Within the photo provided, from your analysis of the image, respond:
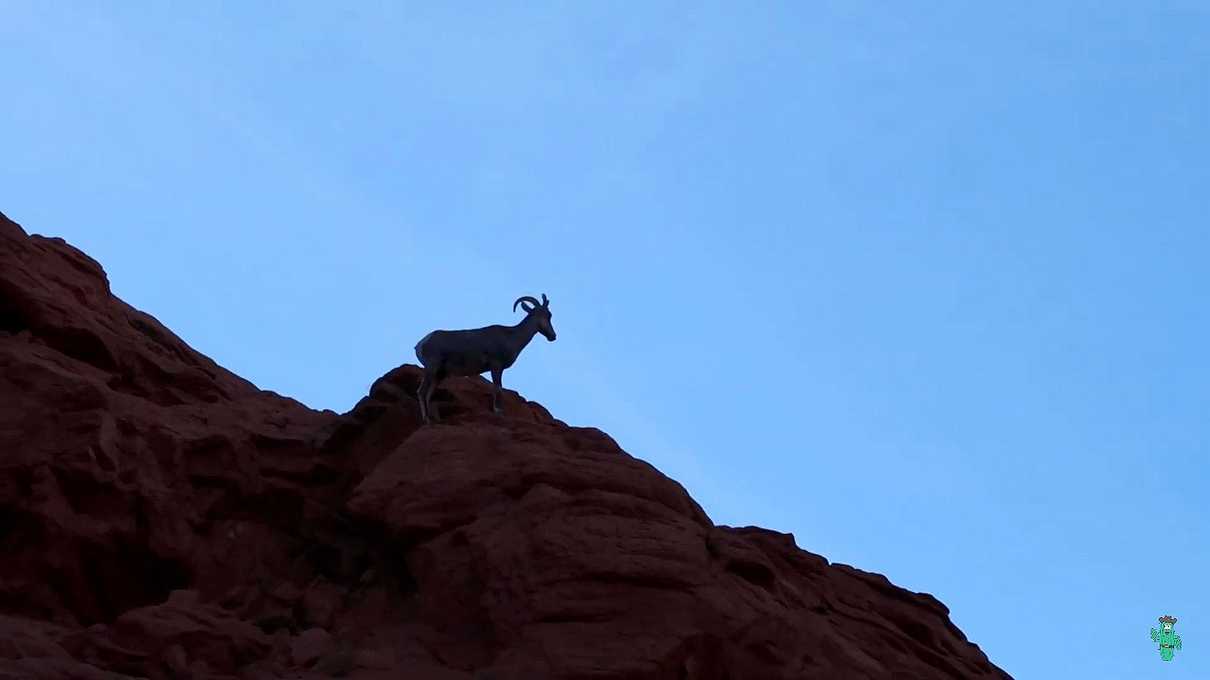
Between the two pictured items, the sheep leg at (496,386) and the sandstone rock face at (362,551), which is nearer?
the sandstone rock face at (362,551)

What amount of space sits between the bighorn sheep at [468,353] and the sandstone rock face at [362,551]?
67 centimetres

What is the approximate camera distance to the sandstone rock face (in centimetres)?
1766

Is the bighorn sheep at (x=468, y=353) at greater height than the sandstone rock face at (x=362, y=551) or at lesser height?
greater

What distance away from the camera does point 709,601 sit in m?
18.2

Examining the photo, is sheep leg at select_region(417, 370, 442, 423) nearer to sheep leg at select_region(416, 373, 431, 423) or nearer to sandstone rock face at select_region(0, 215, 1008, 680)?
sheep leg at select_region(416, 373, 431, 423)

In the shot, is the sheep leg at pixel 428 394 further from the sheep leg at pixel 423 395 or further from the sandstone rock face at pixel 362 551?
the sandstone rock face at pixel 362 551

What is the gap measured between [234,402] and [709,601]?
414 inches

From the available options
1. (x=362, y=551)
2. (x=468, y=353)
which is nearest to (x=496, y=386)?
(x=468, y=353)

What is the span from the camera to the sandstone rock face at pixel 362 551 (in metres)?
17.7

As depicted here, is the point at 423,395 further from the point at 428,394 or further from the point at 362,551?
the point at 362,551

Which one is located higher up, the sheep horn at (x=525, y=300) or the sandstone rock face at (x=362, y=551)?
the sheep horn at (x=525, y=300)

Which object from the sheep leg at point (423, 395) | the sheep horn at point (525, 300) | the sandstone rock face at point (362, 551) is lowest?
the sandstone rock face at point (362, 551)

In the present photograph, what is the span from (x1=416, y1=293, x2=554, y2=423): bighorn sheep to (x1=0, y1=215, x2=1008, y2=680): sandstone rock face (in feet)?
2.19

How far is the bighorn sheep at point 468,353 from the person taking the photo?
22688mm
